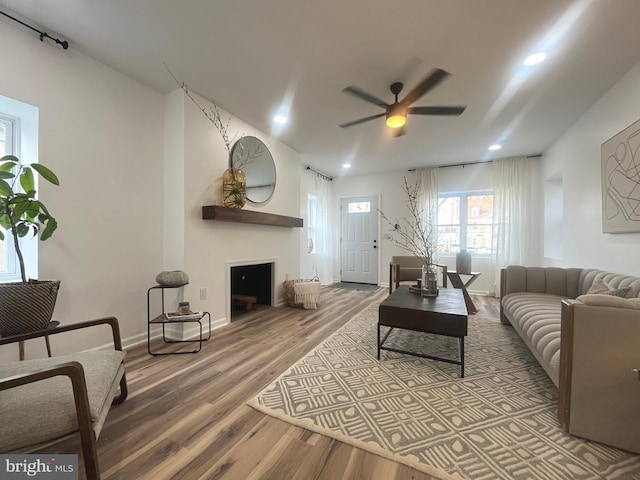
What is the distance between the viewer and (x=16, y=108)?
6.50ft

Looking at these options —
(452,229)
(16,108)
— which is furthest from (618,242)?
(16,108)

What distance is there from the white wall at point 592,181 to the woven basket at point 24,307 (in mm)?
4420

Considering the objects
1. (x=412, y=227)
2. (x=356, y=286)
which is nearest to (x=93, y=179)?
(x=356, y=286)

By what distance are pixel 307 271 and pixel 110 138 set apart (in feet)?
12.7

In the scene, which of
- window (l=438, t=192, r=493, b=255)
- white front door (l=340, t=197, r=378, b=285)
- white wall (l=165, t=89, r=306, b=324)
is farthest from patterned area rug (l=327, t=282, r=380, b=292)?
white wall (l=165, t=89, r=306, b=324)

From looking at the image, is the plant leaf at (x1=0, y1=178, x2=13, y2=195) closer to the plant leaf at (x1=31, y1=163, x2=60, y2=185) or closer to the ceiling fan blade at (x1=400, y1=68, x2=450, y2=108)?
the plant leaf at (x1=31, y1=163, x2=60, y2=185)

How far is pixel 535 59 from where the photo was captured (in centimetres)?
218

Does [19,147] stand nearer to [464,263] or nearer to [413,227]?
[464,263]

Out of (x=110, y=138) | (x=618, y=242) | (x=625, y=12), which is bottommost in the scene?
(x=618, y=242)

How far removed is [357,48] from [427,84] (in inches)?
25.2

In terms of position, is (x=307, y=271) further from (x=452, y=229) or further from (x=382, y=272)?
(x=452, y=229)

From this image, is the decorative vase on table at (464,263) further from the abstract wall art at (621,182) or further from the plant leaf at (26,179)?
the plant leaf at (26,179)

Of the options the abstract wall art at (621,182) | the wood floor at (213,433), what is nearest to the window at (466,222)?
the abstract wall art at (621,182)

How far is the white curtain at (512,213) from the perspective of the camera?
470 centimetres
